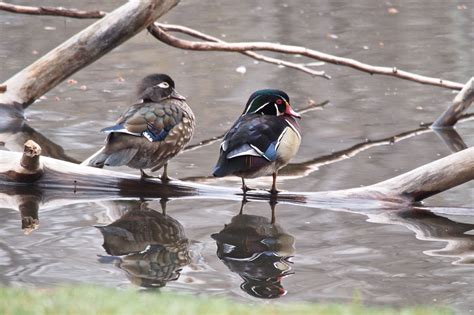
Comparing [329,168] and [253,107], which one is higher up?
[253,107]

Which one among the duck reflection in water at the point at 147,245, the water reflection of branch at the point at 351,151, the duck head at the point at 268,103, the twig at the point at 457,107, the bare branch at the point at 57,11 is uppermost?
the bare branch at the point at 57,11

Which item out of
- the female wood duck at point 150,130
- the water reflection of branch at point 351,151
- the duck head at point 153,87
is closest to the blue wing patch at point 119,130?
the female wood duck at point 150,130

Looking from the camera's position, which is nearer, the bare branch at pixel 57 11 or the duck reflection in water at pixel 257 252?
the duck reflection in water at pixel 257 252

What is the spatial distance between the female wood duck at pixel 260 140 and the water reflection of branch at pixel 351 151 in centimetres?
130

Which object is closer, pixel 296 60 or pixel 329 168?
pixel 329 168

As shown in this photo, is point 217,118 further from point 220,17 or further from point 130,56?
point 220,17

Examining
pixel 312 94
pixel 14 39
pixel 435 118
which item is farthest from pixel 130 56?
pixel 435 118

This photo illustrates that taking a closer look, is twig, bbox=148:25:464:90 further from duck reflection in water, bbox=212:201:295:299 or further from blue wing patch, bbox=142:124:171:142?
duck reflection in water, bbox=212:201:295:299

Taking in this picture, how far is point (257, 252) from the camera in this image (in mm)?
7648

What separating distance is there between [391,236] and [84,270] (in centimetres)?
235

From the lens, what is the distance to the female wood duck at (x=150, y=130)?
8625mm

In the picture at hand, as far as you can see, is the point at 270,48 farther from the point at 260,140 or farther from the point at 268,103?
the point at 260,140

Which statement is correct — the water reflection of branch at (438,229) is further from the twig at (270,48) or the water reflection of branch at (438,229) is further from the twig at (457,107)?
the twig at (270,48)

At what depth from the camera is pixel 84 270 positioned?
719cm
